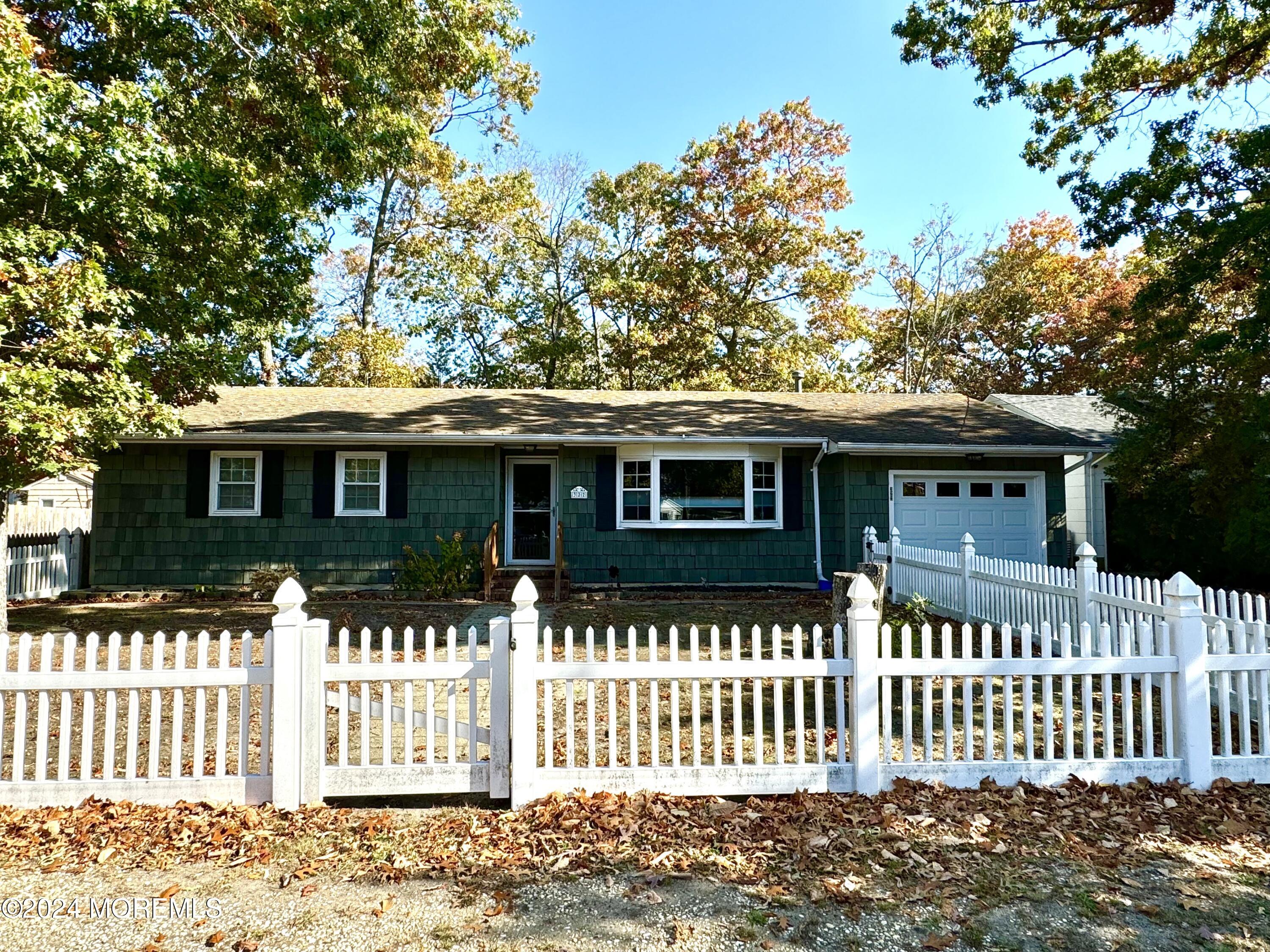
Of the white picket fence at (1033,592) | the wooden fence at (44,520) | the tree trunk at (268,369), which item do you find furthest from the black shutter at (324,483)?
the tree trunk at (268,369)

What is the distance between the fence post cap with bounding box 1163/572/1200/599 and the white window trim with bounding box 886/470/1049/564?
8.36 m

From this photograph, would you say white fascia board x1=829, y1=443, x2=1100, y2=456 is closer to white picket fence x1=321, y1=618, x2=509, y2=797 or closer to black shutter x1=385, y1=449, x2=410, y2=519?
black shutter x1=385, y1=449, x2=410, y2=519

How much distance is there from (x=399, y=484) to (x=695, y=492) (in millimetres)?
5012

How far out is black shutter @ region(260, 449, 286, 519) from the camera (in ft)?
39.0

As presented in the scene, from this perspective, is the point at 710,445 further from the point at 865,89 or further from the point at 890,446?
the point at 865,89

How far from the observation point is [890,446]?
1165 centimetres

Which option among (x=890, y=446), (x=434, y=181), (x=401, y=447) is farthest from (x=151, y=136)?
(x=434, y=181)

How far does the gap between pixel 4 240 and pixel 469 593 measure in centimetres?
711

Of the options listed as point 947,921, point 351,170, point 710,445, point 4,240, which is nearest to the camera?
point 947,921

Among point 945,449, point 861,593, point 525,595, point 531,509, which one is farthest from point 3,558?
point 945,449

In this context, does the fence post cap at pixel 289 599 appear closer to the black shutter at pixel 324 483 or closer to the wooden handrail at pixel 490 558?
the wooden handrail at pixel 490 558

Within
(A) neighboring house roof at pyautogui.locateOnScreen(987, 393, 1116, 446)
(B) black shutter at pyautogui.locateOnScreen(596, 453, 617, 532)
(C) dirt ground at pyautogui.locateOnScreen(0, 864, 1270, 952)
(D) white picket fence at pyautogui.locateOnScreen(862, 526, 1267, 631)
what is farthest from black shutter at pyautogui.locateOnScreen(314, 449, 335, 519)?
(A) neighboring house roof at pyautogui.locateOnScreen(987, 393, 1116, 446)

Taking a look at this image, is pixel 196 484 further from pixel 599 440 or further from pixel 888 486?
pixel 888 486

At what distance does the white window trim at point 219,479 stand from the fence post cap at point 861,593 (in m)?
11.0
